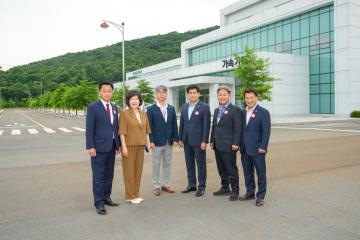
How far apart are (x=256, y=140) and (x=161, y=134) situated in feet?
5.38

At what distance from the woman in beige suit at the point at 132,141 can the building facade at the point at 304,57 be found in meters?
26.9

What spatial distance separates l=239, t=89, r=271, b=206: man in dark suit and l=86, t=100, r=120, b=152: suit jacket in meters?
2.11

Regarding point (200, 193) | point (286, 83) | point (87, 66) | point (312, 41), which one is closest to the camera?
point (200, 193)

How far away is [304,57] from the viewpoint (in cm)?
3797

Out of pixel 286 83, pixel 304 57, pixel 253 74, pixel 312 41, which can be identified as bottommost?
pixel 286 83

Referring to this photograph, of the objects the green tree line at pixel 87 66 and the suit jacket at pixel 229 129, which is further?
the green tree line at pixel 87 66

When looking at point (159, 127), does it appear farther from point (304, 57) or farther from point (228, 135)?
point (304, 57)

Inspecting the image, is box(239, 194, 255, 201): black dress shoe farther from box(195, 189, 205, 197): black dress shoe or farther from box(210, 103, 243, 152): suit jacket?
box(210, 103, 243, 152): suit jacket

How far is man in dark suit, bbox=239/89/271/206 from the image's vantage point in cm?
514

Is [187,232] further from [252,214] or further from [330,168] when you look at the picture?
[330,168]

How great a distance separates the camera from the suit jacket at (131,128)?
5137 millimetres

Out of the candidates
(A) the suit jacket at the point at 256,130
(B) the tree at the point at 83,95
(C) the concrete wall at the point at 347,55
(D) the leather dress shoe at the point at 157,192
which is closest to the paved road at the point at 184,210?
(D) the leather dress shoe at the point at 157,192

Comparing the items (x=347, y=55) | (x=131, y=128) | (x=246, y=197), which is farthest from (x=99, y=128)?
(x=347, y=55)

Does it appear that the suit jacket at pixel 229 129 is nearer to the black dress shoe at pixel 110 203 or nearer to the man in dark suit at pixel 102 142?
the man in dark suit at pixel 102 142
